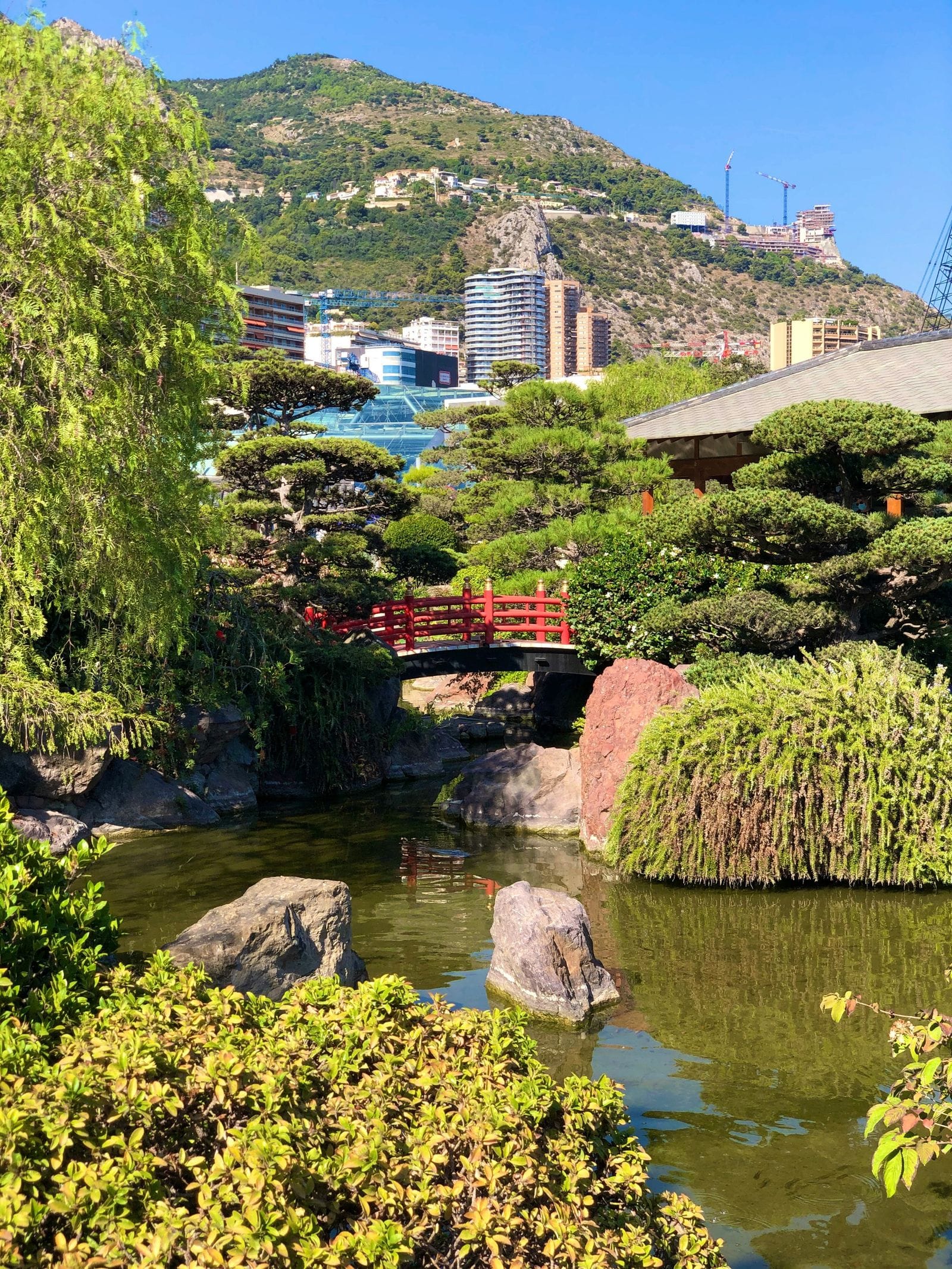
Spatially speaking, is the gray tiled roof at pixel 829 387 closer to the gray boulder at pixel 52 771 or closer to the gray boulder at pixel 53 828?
the gray boulder at pixel 52 771

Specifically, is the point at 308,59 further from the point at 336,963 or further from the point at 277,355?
the point at 336,963

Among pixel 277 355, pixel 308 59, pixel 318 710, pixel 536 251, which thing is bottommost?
pixel 318 710

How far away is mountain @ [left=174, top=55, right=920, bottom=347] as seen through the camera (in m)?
120

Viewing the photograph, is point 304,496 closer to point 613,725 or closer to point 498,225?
point 613,725

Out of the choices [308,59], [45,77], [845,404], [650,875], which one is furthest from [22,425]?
[308,59]

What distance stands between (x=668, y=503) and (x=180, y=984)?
10345 millimetres

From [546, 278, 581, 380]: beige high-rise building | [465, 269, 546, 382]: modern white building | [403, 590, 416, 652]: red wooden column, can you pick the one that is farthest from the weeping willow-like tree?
[546, 278, 581, 380]: beige high-rise building

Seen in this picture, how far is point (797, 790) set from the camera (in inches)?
426

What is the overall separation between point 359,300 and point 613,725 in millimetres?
113087

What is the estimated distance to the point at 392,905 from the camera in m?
11.1

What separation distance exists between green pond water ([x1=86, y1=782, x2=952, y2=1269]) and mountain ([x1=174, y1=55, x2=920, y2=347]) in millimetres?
104436

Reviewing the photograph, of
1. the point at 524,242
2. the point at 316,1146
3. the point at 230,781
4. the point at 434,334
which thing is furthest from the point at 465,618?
the point at 434,334

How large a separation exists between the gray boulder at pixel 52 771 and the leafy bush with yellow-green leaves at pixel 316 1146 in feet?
26.5

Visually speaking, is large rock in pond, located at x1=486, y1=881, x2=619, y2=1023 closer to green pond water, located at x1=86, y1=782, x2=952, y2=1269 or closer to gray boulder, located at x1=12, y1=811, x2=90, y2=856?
green pond water, located at x1=86, y1=782, x2=952, y2=1269
